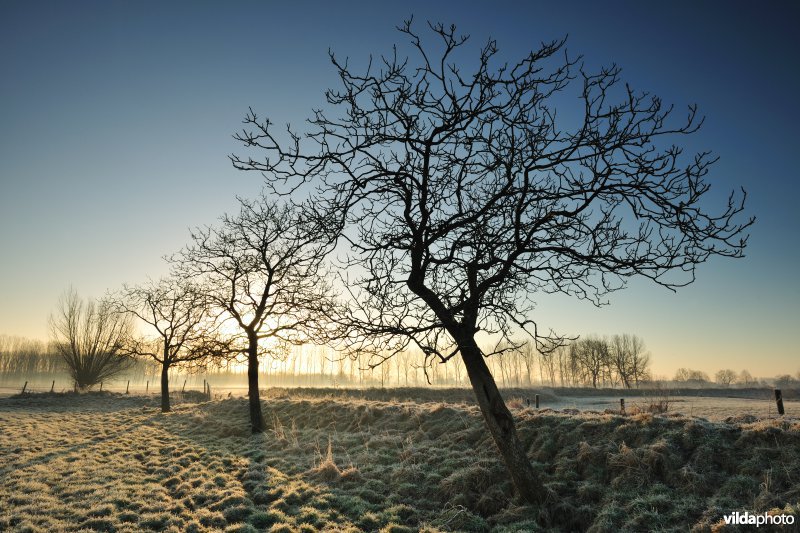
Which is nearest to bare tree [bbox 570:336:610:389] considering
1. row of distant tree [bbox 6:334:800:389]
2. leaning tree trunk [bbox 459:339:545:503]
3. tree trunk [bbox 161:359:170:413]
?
row of distant tree [bbox 6:334:800:389]

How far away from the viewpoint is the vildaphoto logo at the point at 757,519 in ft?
16.1

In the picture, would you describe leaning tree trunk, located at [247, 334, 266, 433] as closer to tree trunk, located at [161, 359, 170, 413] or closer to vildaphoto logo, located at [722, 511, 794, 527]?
tree trunk, located at [161, 359, 170, 413]

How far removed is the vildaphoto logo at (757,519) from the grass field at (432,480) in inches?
7.0

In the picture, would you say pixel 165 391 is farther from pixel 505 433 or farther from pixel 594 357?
pixel 594 357

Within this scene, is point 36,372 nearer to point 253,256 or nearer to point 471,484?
point 253,256

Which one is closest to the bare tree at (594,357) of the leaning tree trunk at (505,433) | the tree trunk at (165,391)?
the tree trunk at (165,391)

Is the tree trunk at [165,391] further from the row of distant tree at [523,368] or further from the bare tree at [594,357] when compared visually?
the bare tree at [594,357]

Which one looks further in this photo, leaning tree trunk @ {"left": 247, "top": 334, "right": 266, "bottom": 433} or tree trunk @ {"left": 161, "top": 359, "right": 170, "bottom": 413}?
tree trunk @ {"left": 161, "top": 359, "right": 170, "bottom": 413}

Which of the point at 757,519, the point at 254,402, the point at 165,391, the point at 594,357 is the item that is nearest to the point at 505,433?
the point at 757,519

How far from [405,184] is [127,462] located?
11.8 metres

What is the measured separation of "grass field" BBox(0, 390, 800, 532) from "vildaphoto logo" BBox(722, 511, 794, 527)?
18 centimetres

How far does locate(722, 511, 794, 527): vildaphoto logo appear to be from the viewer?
16.1 ft

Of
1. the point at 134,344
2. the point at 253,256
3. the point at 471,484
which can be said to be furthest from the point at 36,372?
the point at 471,484

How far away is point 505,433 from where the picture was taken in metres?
6.77
